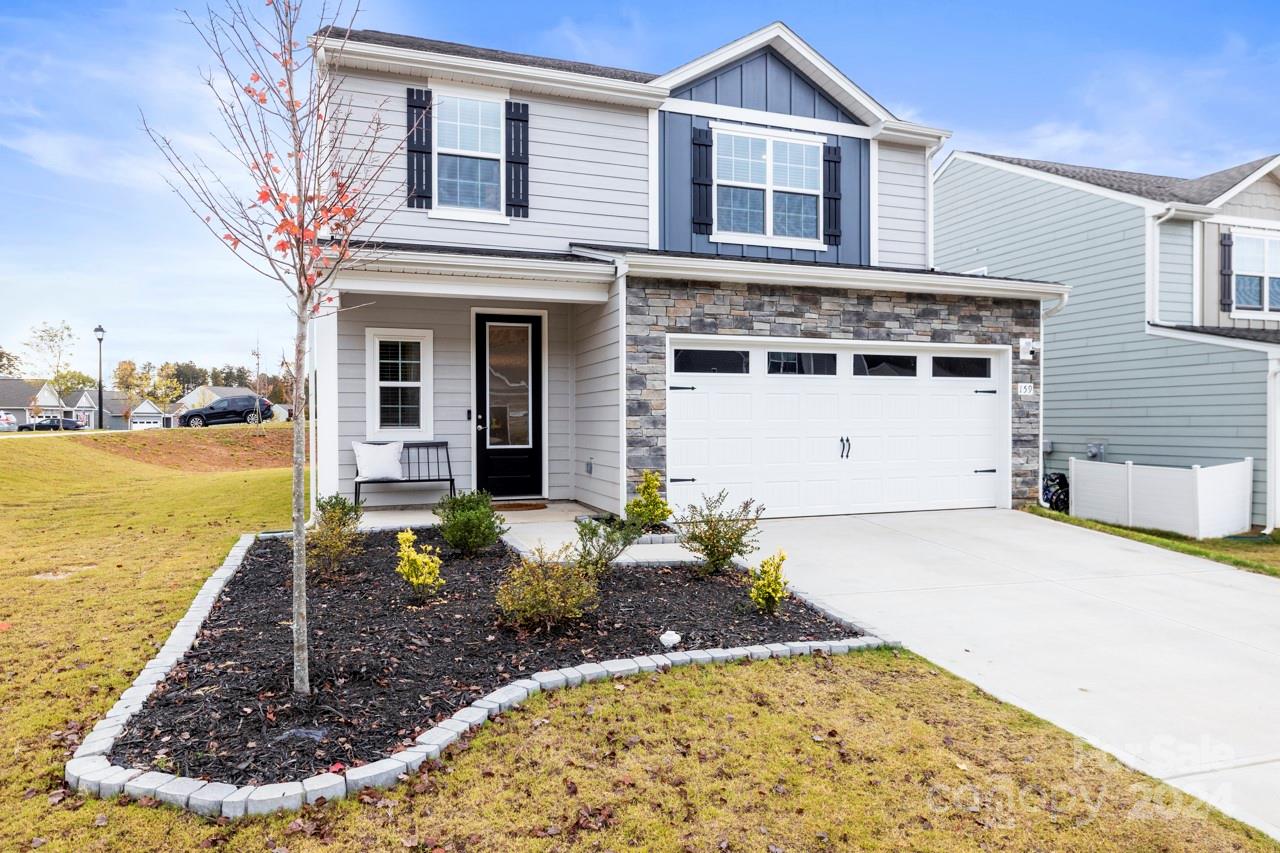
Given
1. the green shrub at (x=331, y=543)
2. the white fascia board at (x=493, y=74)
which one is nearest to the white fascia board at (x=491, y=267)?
the white fascia board at (x=493, y=74)

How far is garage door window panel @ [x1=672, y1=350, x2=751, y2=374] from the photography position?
8.42 m

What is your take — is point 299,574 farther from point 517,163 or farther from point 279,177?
point 517,163

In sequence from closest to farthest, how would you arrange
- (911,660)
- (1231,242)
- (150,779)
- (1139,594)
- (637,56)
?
(150,779)
(911,660)
(1139,594)
(1231,242)
(637,56)

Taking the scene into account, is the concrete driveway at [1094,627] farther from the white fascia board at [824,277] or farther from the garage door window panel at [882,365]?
the white fascia board at [824,277]

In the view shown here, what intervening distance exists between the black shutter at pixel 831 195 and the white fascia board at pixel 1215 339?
18.9 feet

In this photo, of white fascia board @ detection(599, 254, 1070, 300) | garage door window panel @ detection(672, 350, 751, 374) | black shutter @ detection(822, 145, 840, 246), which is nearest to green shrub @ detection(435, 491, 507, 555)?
garage door window panel @ detection(672, 350, 751, 374)

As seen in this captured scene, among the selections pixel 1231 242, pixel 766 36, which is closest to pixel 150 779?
pixel 766 36

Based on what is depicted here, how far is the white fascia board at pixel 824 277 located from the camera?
26.5 feet

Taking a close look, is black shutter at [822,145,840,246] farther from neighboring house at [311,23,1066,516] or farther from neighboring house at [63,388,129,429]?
neighboring house at [63,388,129,429]

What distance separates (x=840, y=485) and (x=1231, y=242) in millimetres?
9358

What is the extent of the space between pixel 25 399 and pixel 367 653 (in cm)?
5891

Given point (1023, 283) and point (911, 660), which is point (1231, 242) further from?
point (911, 660)

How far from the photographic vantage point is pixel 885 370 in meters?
9.27

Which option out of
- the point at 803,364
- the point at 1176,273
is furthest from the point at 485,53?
the point at 1176,273
